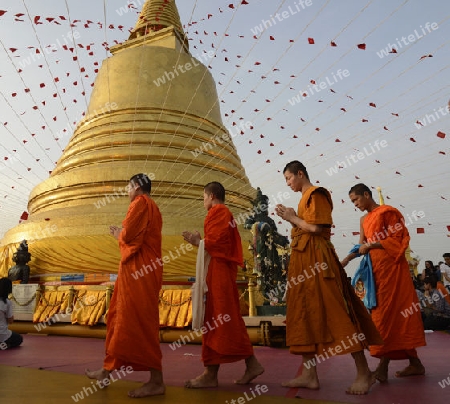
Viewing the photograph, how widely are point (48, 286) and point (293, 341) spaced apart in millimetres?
8363

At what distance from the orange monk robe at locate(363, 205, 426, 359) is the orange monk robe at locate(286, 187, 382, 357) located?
0.60 meters

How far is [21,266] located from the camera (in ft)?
32.6

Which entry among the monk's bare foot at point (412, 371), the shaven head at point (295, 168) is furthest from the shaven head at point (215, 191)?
the monk's bare foot at point (412, 371)

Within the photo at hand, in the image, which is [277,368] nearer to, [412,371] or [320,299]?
[412,371]

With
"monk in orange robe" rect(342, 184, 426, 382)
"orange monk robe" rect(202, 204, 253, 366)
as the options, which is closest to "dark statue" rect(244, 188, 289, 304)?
"monk in orange robe" rect(342, 184, 426, 382)

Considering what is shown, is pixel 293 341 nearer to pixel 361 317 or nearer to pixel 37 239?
pixel 361 317

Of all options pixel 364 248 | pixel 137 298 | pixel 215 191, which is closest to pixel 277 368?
pixel 364 248

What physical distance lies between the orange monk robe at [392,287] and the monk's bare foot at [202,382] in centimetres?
151

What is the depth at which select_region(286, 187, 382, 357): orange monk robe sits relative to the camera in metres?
3.06

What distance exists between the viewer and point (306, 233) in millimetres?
3406

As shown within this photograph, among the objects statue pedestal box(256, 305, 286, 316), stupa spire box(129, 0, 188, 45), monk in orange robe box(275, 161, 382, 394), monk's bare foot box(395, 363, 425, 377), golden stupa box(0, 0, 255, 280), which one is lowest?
monk's bare foot box(395, 363, 425, 377)

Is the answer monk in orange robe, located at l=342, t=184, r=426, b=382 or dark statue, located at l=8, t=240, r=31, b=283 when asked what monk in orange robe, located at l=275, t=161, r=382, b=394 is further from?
dark statue, located at l=8, t=240, r=31, b=283

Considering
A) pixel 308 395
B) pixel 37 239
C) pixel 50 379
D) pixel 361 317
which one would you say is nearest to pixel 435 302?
pixel 361 317

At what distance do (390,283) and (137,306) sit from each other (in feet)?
7.94
